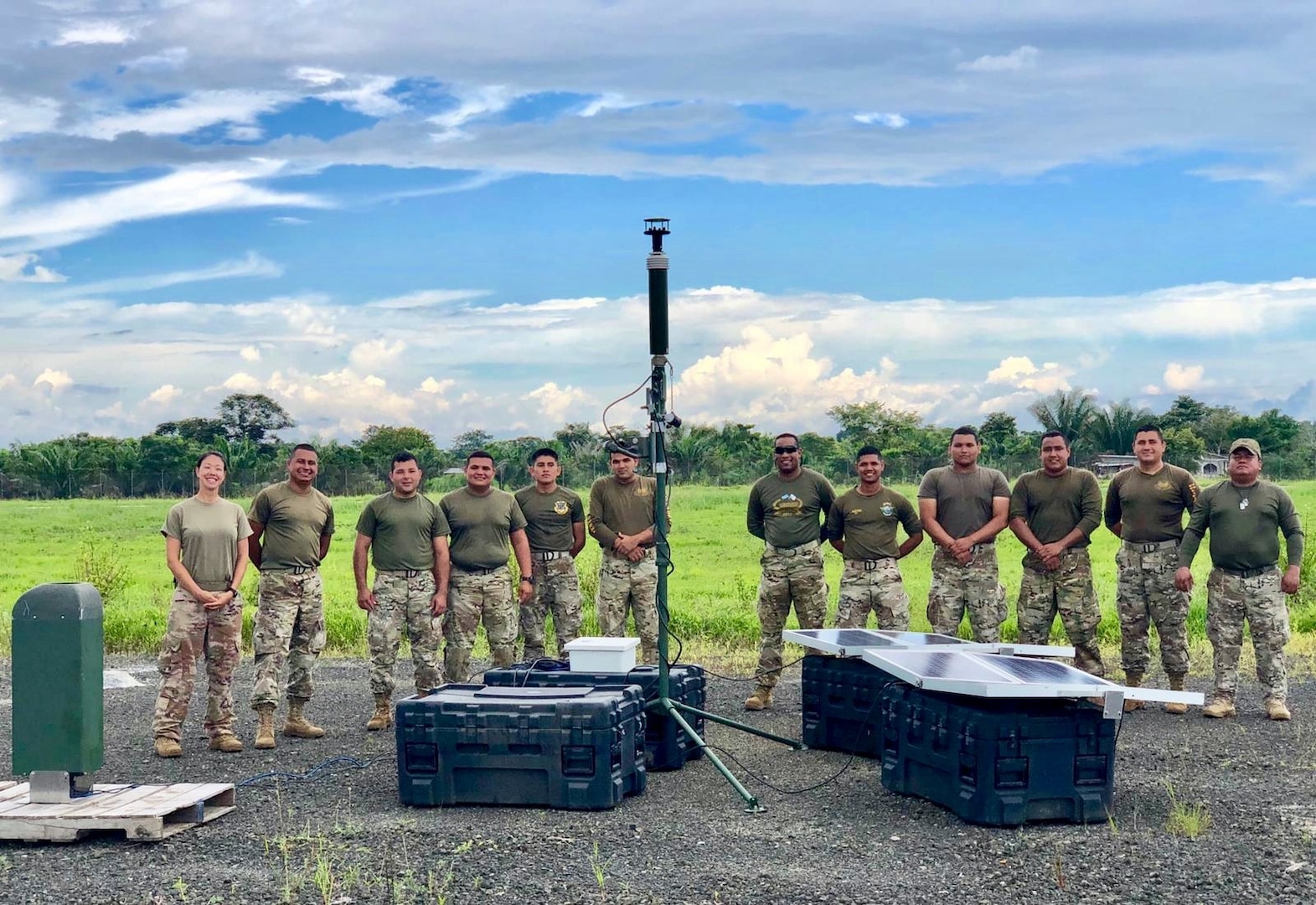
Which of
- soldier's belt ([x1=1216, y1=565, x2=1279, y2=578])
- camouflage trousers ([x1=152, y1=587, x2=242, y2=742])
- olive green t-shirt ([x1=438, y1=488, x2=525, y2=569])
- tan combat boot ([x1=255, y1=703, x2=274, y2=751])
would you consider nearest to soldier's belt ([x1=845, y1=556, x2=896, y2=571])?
soldier's belt ([x1=1216, y1=565, x2=1279, y2=578])

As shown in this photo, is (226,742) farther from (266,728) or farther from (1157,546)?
(1157,546)

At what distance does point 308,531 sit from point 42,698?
8.05ft

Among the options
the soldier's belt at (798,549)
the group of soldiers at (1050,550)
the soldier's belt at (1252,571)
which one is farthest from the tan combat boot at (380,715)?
the soldier's belt at (1252,571)

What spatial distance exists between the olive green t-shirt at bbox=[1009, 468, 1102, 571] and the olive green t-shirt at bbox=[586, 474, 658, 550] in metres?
2.75

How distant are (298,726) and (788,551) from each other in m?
3.72

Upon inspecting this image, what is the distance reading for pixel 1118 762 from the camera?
8.33 metres

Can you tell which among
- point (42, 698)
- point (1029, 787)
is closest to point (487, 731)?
point (42, 698)

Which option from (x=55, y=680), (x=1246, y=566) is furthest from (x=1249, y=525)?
(x=55, y=680)

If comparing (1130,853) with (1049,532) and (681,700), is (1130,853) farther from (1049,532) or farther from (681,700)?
(1049,532)

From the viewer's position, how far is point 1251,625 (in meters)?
9.95

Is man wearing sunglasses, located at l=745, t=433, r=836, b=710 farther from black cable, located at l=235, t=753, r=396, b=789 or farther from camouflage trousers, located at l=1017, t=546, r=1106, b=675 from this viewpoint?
black cable, located at l=235, t=753, r=396, b=789

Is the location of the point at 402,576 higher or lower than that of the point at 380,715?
higher

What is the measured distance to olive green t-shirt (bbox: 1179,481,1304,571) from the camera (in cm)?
968

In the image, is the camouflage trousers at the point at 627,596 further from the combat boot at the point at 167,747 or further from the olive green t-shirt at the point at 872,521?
the combat boot at the point at 167,747
